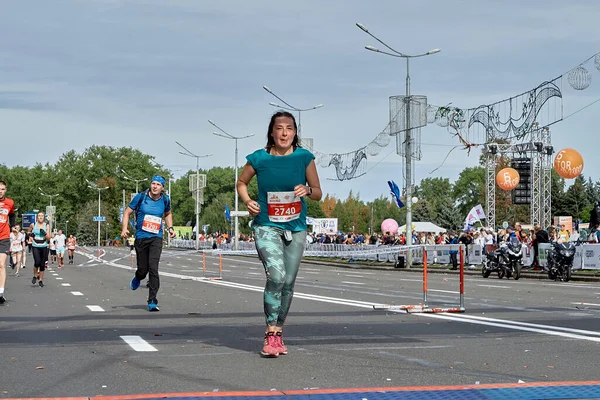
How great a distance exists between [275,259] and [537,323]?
160 inches

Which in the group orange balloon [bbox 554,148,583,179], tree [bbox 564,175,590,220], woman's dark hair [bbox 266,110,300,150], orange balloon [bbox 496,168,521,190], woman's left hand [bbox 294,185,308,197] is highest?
tree [bbox 564,175,590,220]

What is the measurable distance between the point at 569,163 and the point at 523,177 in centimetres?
2016

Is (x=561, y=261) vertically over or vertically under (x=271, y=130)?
under

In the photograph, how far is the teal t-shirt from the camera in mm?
7617

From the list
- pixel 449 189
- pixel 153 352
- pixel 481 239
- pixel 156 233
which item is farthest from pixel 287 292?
pixel 449 189

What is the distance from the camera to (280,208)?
7613 millimetres

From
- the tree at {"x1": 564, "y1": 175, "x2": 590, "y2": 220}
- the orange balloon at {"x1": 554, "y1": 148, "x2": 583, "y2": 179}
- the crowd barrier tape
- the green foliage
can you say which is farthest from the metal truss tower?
the green foliage

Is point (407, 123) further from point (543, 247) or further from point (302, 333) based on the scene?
point (302, 333)

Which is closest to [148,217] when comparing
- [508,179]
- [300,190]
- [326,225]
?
[300,190]

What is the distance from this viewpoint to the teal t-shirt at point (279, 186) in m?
7.62

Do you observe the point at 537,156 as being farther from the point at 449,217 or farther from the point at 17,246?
the point at 449,217

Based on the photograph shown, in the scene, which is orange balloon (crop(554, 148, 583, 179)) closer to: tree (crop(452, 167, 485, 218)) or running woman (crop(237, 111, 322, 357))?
running woman (crop(237, 111, 322, 357))

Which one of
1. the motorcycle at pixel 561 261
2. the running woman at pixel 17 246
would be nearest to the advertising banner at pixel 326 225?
the running woman at pixel 17 246

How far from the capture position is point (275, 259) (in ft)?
25.0
